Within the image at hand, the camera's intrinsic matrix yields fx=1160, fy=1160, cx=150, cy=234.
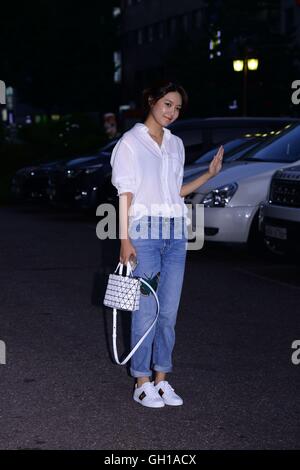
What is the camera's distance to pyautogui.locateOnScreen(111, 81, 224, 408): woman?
20.6 feet

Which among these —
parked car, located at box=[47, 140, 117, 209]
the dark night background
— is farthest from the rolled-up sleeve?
parked car, located at box=[47, 140, 117, 209]

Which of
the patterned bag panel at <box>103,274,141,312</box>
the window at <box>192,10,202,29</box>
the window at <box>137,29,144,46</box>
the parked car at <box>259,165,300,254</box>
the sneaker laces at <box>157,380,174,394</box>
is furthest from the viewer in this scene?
the window at <box>137,29,144,46</box>

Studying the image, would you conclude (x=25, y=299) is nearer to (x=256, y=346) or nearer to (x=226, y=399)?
(x=256, y=346)

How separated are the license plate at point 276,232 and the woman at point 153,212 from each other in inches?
210

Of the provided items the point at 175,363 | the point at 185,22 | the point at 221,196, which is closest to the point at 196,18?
the point at 185,22

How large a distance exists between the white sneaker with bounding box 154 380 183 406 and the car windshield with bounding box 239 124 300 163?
7564 mm

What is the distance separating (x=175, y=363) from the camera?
766 cm

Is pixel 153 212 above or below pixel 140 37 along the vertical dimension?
below

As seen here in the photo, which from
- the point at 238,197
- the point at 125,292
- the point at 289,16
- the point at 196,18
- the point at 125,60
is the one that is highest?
the point at 196,18

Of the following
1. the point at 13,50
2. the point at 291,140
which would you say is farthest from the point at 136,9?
the point at 291,140

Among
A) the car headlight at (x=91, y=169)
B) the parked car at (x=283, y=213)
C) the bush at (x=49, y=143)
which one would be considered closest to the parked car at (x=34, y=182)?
the bush at (x=49, y=143)

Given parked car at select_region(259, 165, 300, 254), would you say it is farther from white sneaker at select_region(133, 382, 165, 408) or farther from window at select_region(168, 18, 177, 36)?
window at select_region(168, 18, 177, 36)

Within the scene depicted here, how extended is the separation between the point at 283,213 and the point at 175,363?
4468 mm

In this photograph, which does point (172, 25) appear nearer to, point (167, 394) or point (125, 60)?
point (125, 60)
